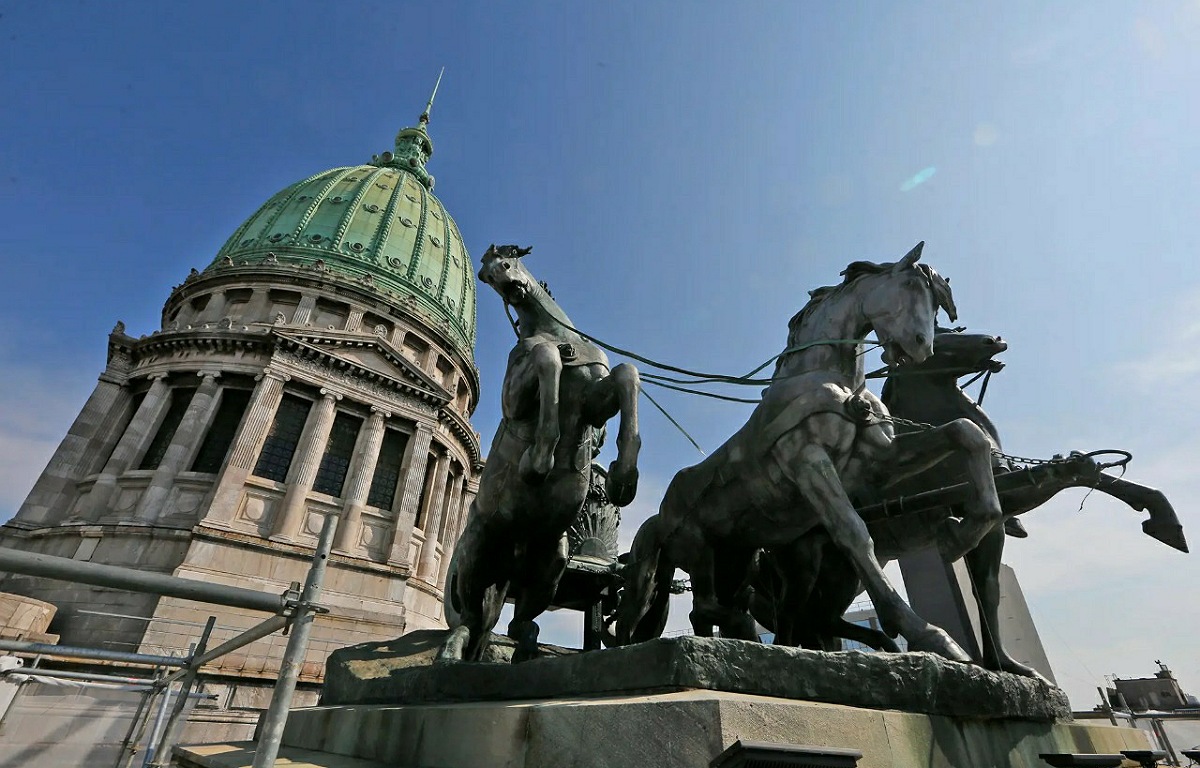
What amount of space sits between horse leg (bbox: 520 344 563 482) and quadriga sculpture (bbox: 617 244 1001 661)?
1585 millimetres

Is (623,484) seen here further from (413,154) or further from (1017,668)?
(413,154)

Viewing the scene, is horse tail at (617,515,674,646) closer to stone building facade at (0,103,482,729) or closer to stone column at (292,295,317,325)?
stone building facade at (0,103,482,729)

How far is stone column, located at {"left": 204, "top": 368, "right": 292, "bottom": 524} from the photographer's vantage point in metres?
25.6

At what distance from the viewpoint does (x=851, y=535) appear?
3.77 m

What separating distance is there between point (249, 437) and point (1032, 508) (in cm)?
3094

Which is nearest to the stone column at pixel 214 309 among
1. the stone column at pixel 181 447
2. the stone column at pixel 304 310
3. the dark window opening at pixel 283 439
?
the stone column at pixel 304 310

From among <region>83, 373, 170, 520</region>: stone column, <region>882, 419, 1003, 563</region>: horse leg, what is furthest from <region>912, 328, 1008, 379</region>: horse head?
<region>83, 373, 170, 520</region>: stone column

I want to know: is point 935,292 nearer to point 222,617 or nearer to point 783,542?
point 783,542

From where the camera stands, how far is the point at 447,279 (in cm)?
4769

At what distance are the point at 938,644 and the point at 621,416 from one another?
2.32 meters

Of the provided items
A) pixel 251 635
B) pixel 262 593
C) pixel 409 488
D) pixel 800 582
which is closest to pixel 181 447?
pixel 409 488

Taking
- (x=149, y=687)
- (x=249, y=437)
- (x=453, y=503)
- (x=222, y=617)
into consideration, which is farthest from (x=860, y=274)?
(x=453, y=503)

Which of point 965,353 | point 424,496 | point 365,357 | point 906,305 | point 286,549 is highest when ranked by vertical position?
point 365,357

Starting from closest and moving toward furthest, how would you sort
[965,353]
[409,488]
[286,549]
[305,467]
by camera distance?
[965,353] → [286,549] → [305,467] → [409,488]
